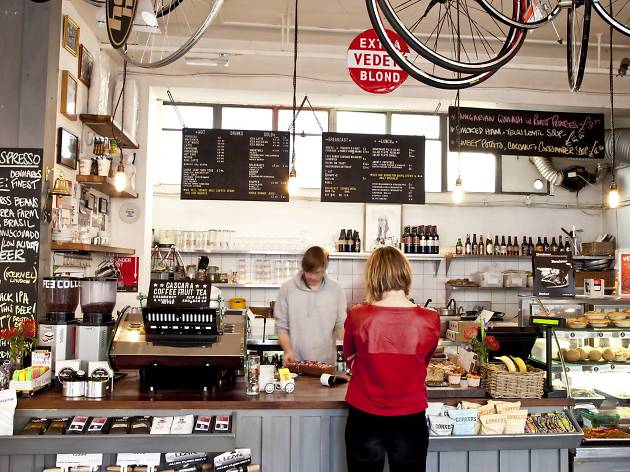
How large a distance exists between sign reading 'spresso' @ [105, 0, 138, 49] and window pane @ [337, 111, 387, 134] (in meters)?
5.78

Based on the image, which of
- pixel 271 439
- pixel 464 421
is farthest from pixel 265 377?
Result: pixel 464 421

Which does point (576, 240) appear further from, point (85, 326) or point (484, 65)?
point (85, 326)

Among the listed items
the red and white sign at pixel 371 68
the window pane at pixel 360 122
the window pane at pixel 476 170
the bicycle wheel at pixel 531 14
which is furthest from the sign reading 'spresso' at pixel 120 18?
the window pane at pixel 476 170

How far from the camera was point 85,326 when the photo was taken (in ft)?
9.82

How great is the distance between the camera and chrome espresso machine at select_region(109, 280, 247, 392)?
281 cm

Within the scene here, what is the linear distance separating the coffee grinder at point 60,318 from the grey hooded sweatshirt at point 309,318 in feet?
4.73

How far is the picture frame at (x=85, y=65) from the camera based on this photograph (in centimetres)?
478

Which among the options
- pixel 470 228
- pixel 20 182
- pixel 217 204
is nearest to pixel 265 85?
pixel 217 204

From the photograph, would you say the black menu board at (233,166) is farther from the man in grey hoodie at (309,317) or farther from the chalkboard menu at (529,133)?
the man in grey hoodie at (309,317)

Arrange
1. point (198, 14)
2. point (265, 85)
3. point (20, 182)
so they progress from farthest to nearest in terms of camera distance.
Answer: point (265, 85) → point (198, 14) → point (20, 182)

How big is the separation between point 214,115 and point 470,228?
12.8ft

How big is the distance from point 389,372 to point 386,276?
41cm

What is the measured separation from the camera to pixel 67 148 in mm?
4477

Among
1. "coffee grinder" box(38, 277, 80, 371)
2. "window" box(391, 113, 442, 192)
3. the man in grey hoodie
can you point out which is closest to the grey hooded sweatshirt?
the man in grey hoodie
